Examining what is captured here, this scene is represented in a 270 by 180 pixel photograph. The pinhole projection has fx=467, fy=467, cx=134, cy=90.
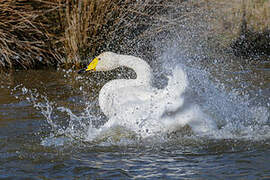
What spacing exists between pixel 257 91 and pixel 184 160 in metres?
3.16

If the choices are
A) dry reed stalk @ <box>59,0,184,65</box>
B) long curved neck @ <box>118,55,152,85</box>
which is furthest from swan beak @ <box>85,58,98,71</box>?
dry reed stalk @ <box>59,0,184,65</box>

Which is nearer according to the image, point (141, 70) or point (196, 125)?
point (196, 125)

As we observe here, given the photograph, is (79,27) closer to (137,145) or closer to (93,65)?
(93,65)

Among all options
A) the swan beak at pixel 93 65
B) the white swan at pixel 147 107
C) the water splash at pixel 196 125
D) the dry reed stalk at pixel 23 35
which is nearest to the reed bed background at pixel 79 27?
the dry reed stalk at pixel 23 35

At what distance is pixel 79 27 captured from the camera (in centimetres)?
874

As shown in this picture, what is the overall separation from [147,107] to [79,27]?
14.4 ft

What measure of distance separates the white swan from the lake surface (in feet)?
0.36

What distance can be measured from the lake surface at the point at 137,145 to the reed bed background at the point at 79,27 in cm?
219

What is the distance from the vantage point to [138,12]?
28.5 ft

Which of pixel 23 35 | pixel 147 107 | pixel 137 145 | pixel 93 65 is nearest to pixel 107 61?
pixel 93 65

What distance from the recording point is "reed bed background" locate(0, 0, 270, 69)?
860cm

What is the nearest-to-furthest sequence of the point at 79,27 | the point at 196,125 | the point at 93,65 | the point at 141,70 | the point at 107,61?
1. the point at 196,125
2. the point at 141,70
3. the point at 107,61
4. the point at 93,65
5. the point at 79,27

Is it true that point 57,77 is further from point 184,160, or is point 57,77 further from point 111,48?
point 184,160

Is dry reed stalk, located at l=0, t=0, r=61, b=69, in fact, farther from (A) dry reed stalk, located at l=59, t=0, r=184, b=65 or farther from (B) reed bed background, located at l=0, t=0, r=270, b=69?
(A) dry reed stalk, located at l=59, t=0, r=184, b=65
